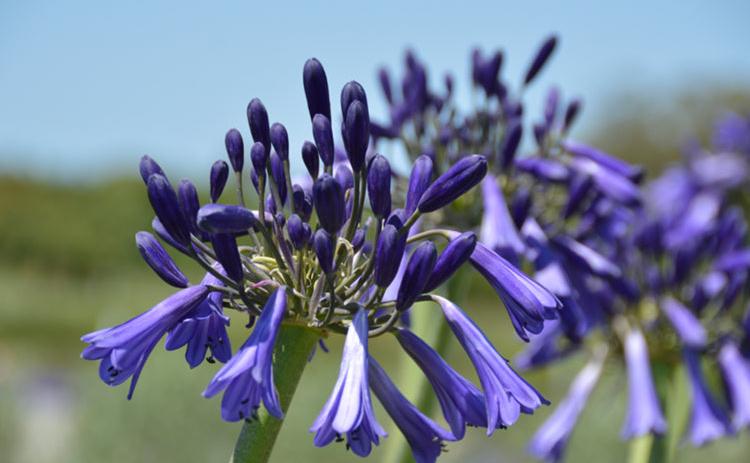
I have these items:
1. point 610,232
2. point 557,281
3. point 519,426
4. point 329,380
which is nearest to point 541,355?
point 610,232

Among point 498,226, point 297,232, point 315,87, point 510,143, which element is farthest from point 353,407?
point 510,143

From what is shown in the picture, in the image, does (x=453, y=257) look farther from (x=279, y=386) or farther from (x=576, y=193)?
(x=576, y=193)

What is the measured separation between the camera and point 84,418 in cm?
1378

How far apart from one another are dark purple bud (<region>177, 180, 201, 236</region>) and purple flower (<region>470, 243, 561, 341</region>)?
2.72ft

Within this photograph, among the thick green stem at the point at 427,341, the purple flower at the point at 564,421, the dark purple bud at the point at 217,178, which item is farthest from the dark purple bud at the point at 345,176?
the purple flower at the point at 564,421

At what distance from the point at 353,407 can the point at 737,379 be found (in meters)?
3.72

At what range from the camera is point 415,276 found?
259cm

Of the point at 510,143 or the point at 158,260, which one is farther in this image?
the point at 510,143

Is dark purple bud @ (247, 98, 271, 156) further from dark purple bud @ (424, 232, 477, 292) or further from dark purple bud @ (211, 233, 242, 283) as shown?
dark purple bud @ (424, 232, 477, 292)

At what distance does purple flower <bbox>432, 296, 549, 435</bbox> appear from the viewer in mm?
2623

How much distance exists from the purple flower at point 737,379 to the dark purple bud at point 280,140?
369 centimetres

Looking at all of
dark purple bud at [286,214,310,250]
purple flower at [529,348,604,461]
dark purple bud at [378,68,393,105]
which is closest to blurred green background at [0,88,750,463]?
purple flower at [529,348,604,461]

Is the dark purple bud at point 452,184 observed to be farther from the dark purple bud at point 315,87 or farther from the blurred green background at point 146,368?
the blurred green background at point 146,368

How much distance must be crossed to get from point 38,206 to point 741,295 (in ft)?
147
